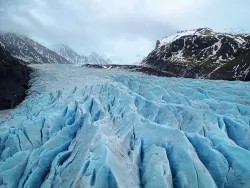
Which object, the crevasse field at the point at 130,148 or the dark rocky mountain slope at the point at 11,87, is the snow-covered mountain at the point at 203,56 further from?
the crevasse field at the point at 130,148

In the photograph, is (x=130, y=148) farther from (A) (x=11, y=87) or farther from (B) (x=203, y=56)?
(B) (x=203, y=56)

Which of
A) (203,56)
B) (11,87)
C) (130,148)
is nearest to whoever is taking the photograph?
(130,148)

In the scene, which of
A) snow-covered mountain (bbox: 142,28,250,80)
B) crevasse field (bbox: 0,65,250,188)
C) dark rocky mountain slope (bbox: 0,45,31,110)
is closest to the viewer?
crevasse field (bbox: 0,65,250,188)

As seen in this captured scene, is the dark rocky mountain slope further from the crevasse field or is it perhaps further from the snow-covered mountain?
the snow-covered mountain

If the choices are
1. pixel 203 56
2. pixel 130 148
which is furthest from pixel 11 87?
pixel 203 56

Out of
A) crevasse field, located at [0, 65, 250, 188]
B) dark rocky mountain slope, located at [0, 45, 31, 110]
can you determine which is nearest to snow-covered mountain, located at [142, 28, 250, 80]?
dark rocky mountain slope, located at [0, 45, 31, 110]

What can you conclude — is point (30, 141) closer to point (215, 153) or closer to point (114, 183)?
point (114, 183)

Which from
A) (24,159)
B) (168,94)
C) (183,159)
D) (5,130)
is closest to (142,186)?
(183,159)

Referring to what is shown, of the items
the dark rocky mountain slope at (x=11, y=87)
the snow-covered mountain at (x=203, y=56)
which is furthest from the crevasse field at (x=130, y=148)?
the snow-covered mountain at (x=203, y=56)
